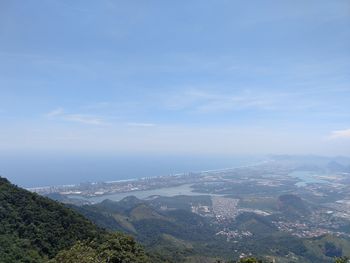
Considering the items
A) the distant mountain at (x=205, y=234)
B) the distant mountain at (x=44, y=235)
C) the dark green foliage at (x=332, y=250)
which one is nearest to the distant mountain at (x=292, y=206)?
the distant mountain at (x=205, y=234)

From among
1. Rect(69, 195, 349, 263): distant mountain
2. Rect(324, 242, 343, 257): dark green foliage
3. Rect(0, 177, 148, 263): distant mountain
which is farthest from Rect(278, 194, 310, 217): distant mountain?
Rect(0, 177, 148, 263): distant mountain

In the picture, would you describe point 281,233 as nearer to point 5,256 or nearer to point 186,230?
point 186,230

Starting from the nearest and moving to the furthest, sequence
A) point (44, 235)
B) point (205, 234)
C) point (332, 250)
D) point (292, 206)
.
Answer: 1. point (44, 235)
2. point (332, 250)
3. point (205, 234)
4. point (292, 206)

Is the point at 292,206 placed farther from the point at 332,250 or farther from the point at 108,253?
the point at 108,253

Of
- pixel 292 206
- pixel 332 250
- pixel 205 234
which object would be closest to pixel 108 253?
pixel 332 250

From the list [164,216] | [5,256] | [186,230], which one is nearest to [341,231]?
[186,230]

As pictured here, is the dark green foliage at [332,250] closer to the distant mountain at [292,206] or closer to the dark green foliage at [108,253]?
the distant mountain at [292,206]

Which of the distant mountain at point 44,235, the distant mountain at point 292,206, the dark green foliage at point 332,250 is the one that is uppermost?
the distant mountain at point 44,235

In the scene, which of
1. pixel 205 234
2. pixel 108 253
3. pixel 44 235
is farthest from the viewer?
pixel 205 234

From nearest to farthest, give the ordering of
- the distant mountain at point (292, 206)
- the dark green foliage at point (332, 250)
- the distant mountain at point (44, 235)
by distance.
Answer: the distant mountain at point (44, 235), the dark green foliage at point (332, 250), the distant mountain at point (292, 206)
